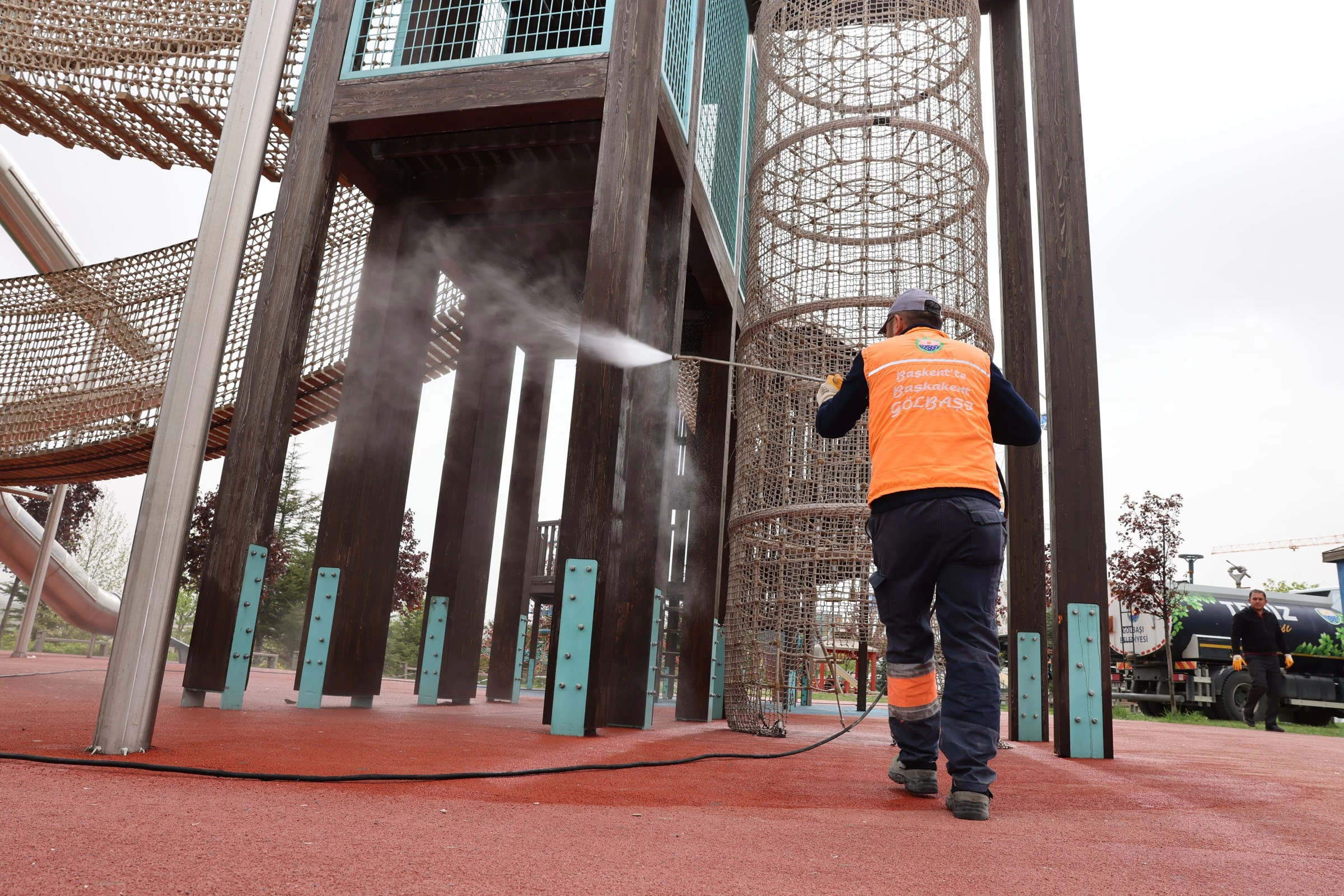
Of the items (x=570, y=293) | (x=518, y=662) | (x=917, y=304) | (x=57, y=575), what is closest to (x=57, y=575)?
(x=57, y=575)

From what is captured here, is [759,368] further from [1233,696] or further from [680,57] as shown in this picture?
[1233,696]

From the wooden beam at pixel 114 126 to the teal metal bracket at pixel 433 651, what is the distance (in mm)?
3985

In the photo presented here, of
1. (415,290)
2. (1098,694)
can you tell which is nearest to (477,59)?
(415,290)

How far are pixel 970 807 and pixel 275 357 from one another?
→ 153 inches

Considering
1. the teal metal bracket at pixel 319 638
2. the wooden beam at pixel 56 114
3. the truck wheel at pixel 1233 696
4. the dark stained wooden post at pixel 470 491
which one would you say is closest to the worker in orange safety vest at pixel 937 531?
the teal metal bracket at pixel 319 638

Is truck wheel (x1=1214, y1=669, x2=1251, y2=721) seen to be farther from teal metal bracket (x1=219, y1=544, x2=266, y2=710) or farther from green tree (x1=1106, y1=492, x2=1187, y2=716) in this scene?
teal metal bracket (x1=219, y1=544, x2=266, y2=710)

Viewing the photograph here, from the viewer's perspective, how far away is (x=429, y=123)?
5.07 m

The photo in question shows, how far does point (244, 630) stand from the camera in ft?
14.4

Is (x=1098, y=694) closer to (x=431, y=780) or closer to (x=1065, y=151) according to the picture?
(x=1065, y=151)

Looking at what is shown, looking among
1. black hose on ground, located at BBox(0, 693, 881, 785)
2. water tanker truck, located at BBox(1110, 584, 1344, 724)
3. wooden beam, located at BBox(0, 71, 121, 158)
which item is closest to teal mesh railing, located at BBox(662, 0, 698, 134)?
black hose on ground, located at BBox(0, 693, 881, 785)

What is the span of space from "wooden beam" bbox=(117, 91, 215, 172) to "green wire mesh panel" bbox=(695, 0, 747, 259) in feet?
11.6

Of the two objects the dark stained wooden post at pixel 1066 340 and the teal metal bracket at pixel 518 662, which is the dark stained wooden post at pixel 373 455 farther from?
the dark stained wooden post at pixel 1066 340

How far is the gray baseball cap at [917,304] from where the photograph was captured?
306cm

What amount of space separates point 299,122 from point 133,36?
6.50 ft
